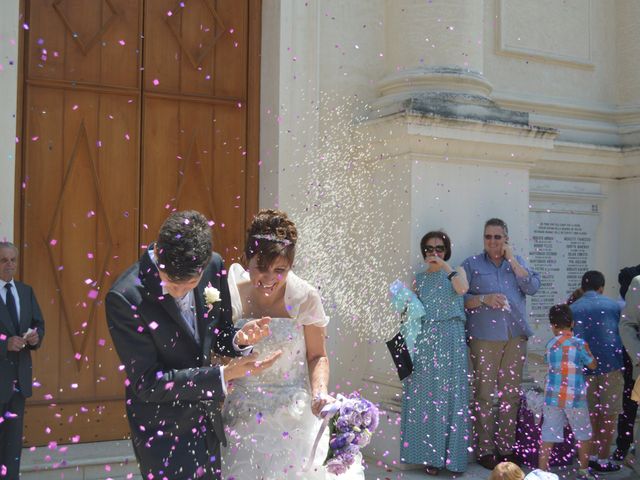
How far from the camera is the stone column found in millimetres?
6891

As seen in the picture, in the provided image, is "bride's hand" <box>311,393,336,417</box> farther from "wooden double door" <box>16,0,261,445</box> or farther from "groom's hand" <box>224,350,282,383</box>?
"wooden double door" <box>16,0,261,445</box>

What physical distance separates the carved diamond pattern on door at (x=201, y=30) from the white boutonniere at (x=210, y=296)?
12.7 ft

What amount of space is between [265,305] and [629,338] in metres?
3.67

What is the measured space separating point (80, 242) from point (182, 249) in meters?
3.53

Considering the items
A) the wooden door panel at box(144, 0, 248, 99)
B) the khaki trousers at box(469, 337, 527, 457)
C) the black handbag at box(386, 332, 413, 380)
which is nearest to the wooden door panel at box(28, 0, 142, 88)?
the wooden door panel at box(144, 0, 248, 99)

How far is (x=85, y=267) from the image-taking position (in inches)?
244

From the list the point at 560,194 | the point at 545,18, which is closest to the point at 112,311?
the point at 560,194

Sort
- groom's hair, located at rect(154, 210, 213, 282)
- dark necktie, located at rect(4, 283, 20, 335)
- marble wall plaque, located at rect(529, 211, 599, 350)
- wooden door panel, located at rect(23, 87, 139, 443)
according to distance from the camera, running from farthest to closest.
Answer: marble wall plaque, located at rect(529, 211, 599, 350) < wooden door panel, located at rect(23, 87, 139, 443) < dark necktie, located at rect(4, 283, 20, 335) < groom's hair, located at rect(154, 210, 213, 282)

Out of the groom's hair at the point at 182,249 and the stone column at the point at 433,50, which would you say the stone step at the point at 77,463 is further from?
the stone column at the point at 433,50

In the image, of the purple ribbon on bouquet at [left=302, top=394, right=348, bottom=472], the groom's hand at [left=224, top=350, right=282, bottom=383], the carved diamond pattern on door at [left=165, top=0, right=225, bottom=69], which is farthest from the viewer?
the carved diamond pattern on door at [left=165, top=0, right=225, bottom=69]

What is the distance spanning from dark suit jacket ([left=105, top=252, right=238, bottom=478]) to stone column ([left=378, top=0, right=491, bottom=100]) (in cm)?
410

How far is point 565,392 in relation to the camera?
20.1ft

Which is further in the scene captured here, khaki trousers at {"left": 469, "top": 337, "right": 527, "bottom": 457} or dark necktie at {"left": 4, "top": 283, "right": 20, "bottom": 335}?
khaki trousers at {"left": 469, "top": 337, "right": 527, "bottom": 457}

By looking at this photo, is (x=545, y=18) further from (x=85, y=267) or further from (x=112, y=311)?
(x=112, y=311)
